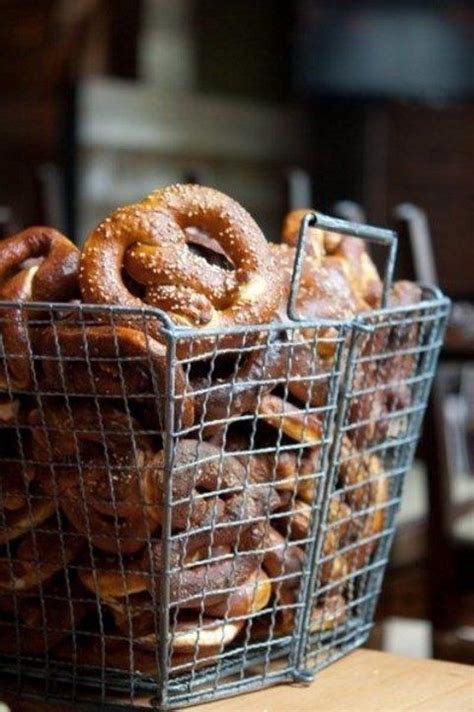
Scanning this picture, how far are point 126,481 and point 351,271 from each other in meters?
0.25

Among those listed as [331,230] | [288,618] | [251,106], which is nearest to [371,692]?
[288,618]

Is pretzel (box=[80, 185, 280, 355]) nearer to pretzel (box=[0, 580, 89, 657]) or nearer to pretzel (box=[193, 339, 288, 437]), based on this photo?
pretzel (box=[193, 339, 288, 437])

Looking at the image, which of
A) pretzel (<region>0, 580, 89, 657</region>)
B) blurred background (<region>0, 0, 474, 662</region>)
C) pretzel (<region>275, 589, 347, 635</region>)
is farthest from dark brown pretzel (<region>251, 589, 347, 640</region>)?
blurred background (<region>0, 0, 474, 662</region>)

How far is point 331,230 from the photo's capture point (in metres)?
0.75

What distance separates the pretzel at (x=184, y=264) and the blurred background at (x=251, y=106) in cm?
313

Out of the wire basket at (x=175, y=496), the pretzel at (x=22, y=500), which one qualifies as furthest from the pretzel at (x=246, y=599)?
the pretzel at (x=22, y=500)

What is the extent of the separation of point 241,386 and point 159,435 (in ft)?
0.17

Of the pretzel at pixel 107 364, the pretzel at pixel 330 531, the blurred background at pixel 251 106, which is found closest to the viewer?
the pretzel at pixel 107 364

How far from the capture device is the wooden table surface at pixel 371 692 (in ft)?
2.36

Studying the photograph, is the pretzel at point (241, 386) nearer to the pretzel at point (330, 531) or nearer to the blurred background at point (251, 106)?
the pretzel at point (330, 531)

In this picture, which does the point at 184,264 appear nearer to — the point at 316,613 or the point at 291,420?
the point at 291,420

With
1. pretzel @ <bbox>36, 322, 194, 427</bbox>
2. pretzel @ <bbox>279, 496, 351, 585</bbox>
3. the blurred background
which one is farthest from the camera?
the blurred background

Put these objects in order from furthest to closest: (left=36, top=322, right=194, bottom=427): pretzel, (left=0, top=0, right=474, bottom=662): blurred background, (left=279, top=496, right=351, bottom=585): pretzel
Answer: (left=0, top=0, right=474, bottom=662): blurred background, (left=279, top=496, right=351, bottom=585): pretzel, (left=36, top=322, right=194, bottom=427): pretzel

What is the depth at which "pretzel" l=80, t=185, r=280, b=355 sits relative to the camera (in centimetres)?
69
